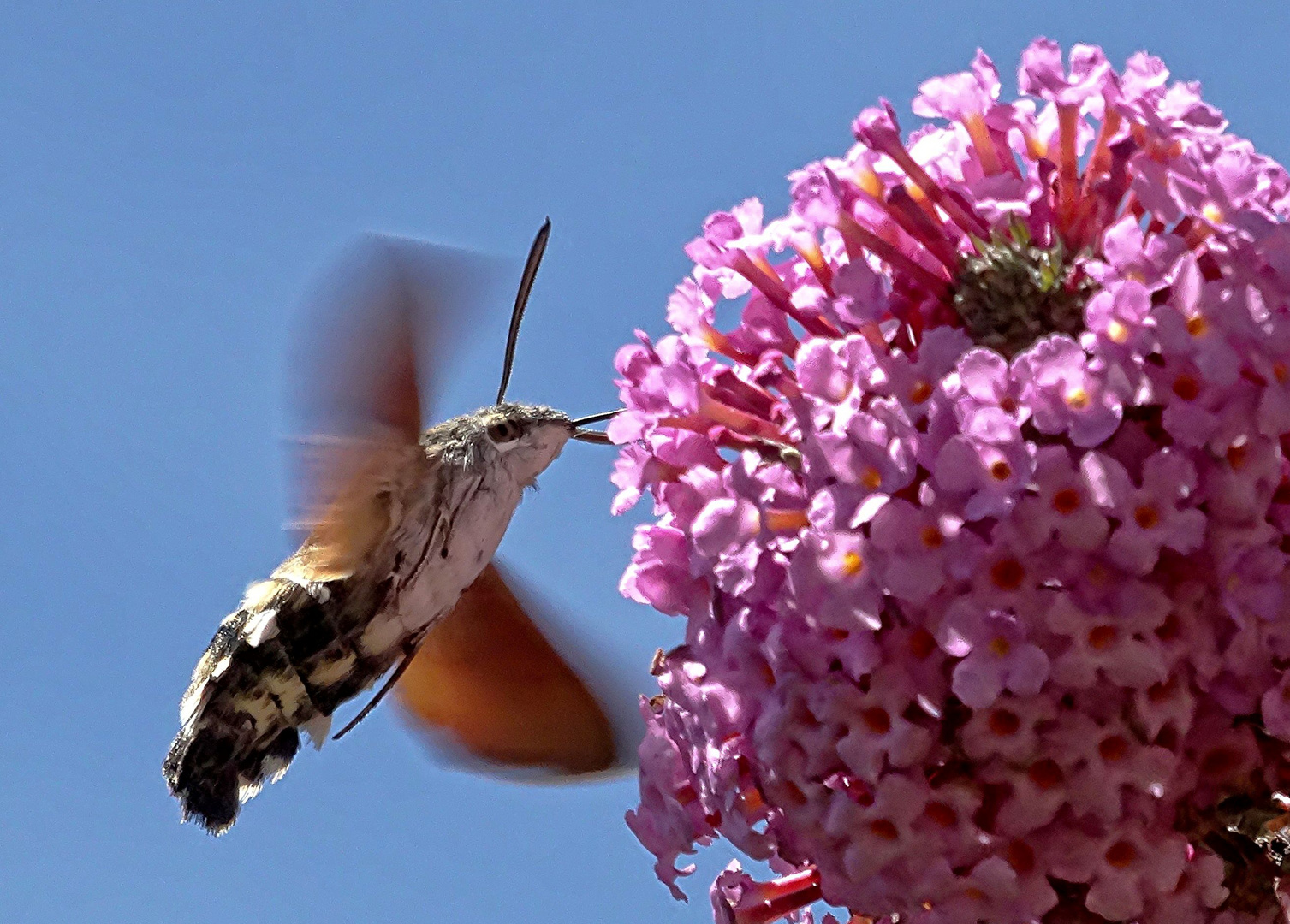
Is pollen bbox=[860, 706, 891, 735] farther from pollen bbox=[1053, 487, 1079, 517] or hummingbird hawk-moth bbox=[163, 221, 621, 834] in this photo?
hummingbird hawk-moth bbox=[163, 221, 621, 834]

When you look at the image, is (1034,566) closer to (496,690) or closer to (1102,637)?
(1102,637)

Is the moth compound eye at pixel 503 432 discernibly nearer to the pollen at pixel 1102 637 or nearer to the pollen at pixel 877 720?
the pollen at pixel 877 720

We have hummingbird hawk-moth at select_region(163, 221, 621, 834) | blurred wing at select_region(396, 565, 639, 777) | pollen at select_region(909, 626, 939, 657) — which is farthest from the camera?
blurred wing at select_region(396, 565, 639, 777)

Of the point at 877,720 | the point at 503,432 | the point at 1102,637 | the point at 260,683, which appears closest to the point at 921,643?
the point at 877,720

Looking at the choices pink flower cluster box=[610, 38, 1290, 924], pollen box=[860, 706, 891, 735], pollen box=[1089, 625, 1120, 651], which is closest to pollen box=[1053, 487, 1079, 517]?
pink flower cluster box=[610, 38, 1290, 924]

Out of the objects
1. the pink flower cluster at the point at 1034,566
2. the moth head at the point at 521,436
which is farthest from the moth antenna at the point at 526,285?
the pink flower cluster at the point at 1034,566

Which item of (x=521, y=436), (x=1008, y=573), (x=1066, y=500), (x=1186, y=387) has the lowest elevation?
(x=521, y=436)

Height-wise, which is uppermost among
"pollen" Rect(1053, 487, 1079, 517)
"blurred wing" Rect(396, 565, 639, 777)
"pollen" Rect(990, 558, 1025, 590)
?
"pollen" Rect(1053, 487, 1079, 517)
